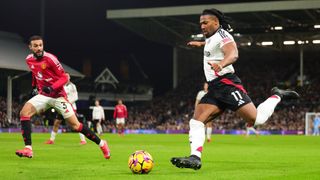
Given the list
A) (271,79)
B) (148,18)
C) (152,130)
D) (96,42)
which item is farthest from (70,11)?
(271,79)

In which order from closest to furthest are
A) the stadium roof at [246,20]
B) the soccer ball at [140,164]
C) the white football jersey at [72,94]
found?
the soccer ball at [140,164] → the white football jersey at [72,94] → the stadium roof at [246,20]

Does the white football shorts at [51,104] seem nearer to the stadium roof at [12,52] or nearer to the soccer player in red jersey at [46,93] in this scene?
the soccer player in red jersey at [46,93]

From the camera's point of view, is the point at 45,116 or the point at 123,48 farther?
the point at 123,48

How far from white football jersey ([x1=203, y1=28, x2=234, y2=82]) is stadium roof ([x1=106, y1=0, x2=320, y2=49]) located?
120ft

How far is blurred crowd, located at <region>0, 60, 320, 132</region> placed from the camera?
50.8 metres

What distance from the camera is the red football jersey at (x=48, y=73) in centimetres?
1198

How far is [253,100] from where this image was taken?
184 feet

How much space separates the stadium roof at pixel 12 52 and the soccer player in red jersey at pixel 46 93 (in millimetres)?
33468

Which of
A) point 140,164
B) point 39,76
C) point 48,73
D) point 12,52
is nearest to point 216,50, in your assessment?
point 140,164

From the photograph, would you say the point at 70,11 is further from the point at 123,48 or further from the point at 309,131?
the point at 309,131

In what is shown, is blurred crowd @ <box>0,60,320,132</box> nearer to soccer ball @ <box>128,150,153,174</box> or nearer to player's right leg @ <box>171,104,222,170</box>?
soccer ball @ <box>128,150,153,174</box>

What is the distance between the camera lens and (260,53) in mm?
65188

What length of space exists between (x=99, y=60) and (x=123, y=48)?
2.83m

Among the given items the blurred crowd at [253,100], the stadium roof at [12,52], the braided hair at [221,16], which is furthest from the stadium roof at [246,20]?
the braided hair at [221,16]
